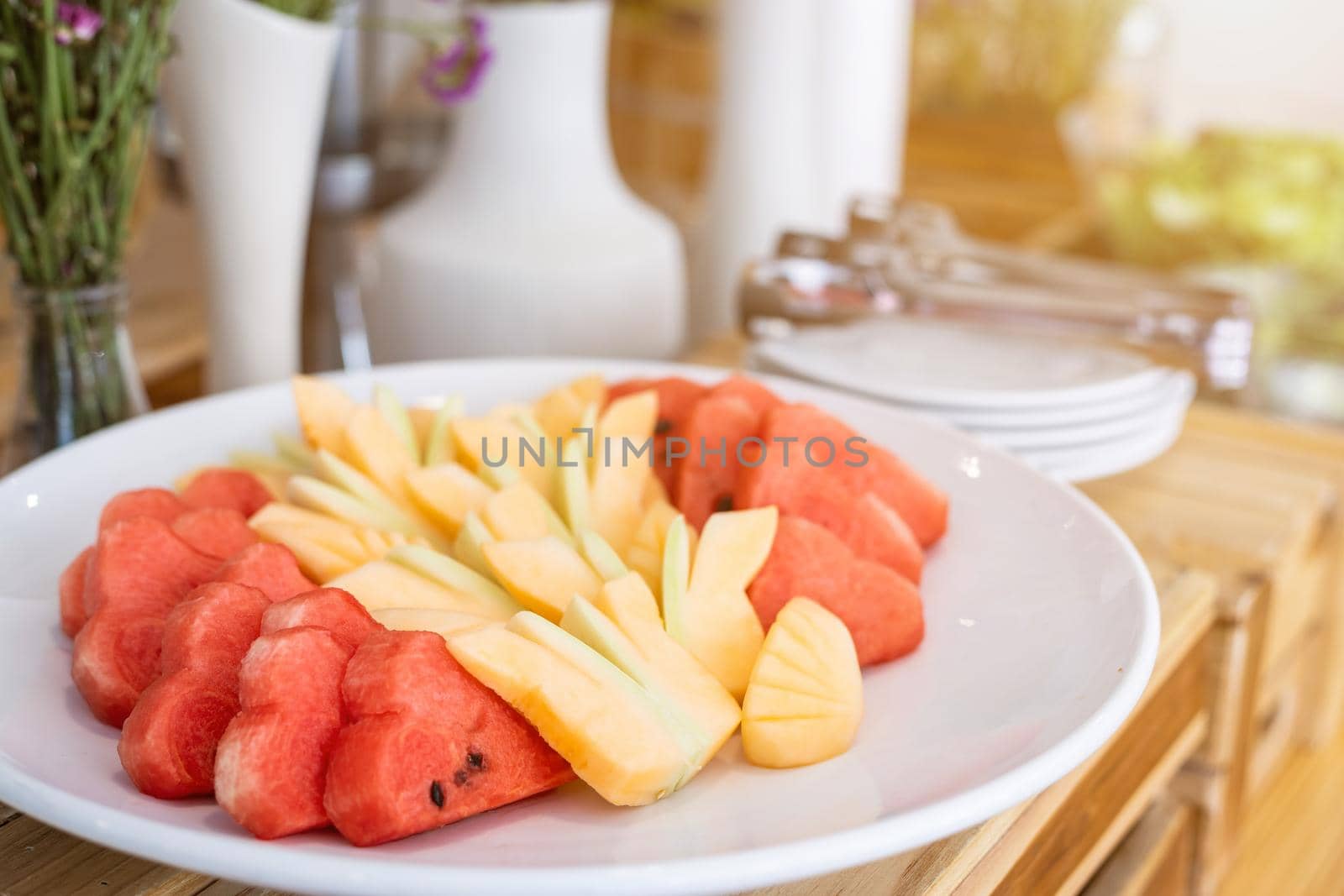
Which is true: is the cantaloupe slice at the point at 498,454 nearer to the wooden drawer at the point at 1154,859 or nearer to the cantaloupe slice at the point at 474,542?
the cantaloupe slice at the point at 474,542

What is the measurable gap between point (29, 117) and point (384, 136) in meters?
0.52

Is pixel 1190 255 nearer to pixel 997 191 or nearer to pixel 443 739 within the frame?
pixel 997 191

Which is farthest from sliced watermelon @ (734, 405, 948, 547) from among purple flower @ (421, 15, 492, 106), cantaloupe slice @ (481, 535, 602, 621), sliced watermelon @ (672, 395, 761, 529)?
purple flower @ (421, 15, 492, 106)

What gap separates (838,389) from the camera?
3.01ft

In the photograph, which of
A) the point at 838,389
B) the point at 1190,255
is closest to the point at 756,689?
the point at 838,389

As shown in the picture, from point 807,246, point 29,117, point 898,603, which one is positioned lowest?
point 898,603

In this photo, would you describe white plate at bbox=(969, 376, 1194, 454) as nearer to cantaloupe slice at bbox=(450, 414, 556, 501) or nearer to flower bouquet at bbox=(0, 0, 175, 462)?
cantaloupe slice at bbox=(450, 414, 556, 501)

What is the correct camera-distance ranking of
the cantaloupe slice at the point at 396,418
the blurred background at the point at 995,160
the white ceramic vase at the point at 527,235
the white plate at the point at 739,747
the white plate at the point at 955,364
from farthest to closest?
the blurred background at the point at 995,160 → the white ceramic vase at the point at 527,235 → the white plate at the point at 955,364 → the cantaloupe slice at the point at 396,418 → the white plate at the point at 739,747

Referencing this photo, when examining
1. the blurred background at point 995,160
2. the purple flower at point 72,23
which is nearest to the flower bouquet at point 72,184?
the purple flower at point 72,23

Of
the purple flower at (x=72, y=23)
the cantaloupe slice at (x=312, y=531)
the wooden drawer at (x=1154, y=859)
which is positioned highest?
the purple flower at (x=72, y=23)

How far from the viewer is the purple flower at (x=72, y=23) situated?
0.70 meters

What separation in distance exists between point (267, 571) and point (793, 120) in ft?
2.77

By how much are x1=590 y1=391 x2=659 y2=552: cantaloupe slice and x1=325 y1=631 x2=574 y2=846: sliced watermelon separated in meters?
0.19

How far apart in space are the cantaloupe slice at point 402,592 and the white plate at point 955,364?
40 cm
